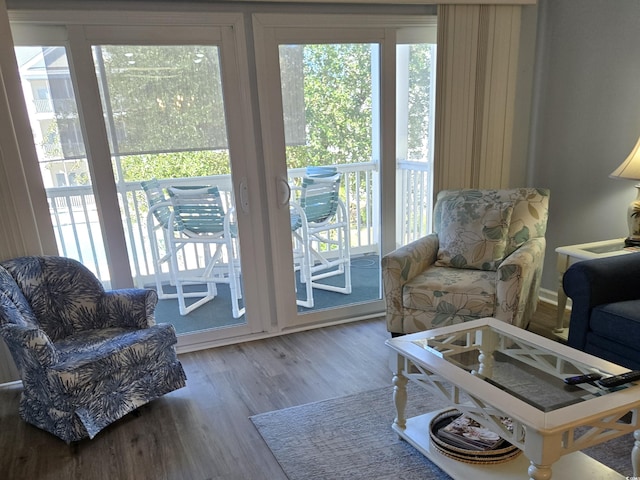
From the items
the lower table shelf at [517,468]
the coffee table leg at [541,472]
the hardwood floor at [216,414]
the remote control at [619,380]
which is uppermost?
the remote control at [619,380]

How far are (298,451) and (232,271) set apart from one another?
1370 millimetres

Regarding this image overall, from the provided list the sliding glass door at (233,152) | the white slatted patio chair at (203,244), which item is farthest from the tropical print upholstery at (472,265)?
the white slatted patio chair at (203,244)

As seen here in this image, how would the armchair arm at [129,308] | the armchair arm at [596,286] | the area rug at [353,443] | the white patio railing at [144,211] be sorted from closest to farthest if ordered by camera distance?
the area rug at [353,443]
the armchair arm at [596,286]
the armchair arm at [129,308]
the white patio railing at [144,211]

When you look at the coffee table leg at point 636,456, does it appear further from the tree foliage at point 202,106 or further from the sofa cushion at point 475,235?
the tree foliage at point 202,106

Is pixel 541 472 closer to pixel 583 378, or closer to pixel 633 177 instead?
pixel 583 378

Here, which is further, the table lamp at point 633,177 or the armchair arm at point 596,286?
the table lamp at point 633,177

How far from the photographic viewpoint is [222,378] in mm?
2693

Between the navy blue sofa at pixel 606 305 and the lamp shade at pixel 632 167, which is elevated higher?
the lamp shade at pixel 632 167

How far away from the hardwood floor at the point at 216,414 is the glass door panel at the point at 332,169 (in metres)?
0.42

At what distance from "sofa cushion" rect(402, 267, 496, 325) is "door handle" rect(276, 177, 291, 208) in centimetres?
96

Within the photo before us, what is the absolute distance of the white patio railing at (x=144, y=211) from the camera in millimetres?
2705

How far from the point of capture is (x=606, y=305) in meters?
2.22

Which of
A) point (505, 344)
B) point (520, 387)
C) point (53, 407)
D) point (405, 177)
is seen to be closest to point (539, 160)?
point (405, 177)

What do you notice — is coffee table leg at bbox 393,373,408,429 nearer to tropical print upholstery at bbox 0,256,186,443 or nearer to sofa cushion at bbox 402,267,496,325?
sofa cushion at bbox 402,267,496,325
